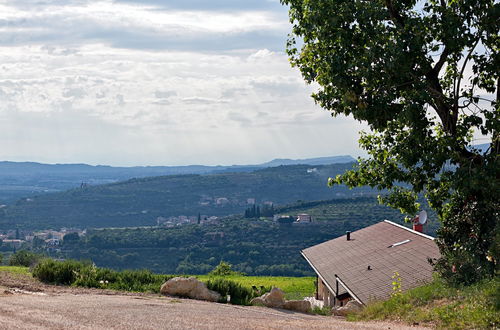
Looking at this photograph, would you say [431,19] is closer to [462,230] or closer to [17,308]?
[462,230]

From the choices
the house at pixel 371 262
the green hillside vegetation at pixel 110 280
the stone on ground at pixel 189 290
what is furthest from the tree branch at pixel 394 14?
the stone on ground at pixel 189 290

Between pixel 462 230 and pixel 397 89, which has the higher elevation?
pixel 397 89

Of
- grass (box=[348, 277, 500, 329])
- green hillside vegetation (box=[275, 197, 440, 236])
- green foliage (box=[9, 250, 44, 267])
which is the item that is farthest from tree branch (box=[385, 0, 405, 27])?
green hillside vegetation (box=[275, 197, 440, 236])

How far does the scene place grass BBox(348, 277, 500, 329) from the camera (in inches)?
499

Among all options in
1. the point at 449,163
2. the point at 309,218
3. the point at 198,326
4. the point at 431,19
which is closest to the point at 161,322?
the point at 198,326

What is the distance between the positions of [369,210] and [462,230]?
108 metres

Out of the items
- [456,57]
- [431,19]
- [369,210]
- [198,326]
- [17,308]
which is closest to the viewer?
[198,326]

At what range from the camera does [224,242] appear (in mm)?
119312

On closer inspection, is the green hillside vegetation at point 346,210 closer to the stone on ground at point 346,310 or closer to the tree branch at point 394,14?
the stone on ground at point 346,310

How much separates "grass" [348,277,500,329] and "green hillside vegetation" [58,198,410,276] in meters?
71.3

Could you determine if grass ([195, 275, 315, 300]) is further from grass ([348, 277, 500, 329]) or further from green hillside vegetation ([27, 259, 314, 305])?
grass ([348, 277, 500, 329])

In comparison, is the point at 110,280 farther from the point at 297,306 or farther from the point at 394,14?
the point at 394,14

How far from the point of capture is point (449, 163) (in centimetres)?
1639

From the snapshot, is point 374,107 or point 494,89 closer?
point 374,107
